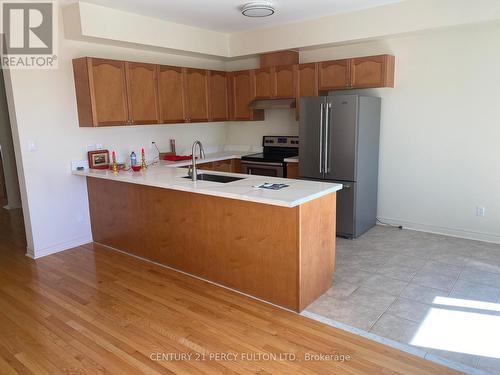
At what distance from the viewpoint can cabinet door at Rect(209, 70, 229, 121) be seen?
18.1 ft

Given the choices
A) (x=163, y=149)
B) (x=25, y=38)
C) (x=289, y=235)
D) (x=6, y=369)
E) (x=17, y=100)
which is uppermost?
(x=25, y=38)

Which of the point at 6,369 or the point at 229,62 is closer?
the point at 6,369

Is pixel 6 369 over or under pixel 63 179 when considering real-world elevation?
under

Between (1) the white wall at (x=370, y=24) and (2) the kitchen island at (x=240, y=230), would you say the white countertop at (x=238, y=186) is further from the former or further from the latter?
(1) the white wall at (x=370, y=24)

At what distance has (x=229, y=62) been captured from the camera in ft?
20.2

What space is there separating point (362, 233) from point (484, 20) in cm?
257

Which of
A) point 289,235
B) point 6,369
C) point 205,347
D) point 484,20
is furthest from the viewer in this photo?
point 484,20

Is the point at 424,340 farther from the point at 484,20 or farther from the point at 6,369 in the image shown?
the point at 484,20

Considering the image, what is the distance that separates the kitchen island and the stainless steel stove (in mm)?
1460

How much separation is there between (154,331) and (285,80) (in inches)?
145

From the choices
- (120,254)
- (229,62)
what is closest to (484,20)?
(229,62)

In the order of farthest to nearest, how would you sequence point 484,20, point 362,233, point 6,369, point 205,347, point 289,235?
point 362,233 → point 484,20 → point 289,235 → point 205,347 → point 6,369

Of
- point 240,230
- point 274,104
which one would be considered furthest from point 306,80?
point 240,230

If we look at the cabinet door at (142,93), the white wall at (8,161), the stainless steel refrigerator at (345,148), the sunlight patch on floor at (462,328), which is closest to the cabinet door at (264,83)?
the stainless steel refrigerator at (345,148)
